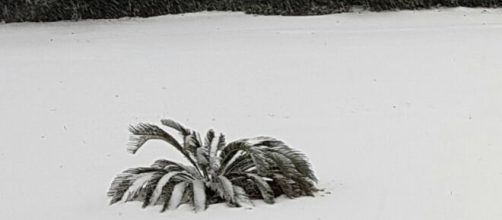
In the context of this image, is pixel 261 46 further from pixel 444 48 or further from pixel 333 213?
pixel 333 213

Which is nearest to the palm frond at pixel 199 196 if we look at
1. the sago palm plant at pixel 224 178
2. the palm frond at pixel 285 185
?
the sago palm plant at pixel 224 178

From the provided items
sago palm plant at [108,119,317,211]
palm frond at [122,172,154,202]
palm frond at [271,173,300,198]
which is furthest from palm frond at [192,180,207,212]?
palm frond at [271,173,300,198]

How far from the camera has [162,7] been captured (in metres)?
15.2

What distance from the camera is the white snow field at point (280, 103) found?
6.18 meters

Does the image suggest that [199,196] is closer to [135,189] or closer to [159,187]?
[159,187]

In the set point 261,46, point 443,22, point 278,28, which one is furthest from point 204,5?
point 443,22

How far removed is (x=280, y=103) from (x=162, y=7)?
Result: 579 cm

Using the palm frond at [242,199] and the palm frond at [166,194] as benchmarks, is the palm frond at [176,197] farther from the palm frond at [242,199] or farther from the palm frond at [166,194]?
the palm frond at [242,199]

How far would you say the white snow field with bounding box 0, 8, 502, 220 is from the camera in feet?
20.3

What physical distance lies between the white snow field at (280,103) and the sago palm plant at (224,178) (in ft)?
0.31

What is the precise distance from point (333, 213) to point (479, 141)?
224cm

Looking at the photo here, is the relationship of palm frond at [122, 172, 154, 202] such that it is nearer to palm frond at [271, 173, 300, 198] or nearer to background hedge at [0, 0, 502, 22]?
palm frond at [271, 173, 300, 198]

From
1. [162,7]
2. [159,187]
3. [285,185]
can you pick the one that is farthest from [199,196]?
[162,7]

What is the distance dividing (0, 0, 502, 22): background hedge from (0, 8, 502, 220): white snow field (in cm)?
22
